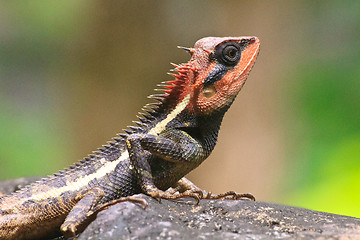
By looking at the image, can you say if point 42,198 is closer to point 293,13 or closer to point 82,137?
point 82,137

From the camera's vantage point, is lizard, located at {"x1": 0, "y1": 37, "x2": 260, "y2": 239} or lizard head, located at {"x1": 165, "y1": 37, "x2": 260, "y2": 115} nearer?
lizard, located at {"x1": 0, "y1": 37, "x2": 260, "y2": 239}

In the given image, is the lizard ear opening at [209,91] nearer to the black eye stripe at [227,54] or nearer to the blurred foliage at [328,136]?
the black eye stripe at [227,54]

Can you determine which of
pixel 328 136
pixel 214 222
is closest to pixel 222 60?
pixel 214 222

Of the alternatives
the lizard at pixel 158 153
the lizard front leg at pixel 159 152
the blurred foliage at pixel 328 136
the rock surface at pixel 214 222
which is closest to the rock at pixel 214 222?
the rock surface at pixel 214 222

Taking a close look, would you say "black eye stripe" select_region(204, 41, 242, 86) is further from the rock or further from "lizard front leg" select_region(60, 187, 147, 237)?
"lizard front leg" select_region(60, 187, 147, 237)

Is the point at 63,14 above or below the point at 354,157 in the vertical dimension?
above

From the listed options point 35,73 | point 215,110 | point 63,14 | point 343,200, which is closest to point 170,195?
point 215,110

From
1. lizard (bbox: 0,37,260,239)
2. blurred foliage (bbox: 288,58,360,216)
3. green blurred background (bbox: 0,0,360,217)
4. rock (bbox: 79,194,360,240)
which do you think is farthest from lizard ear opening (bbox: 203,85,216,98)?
blurred foliage (bbox: 288,58,360,216)
